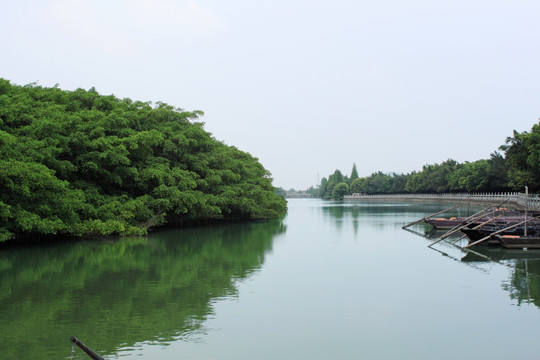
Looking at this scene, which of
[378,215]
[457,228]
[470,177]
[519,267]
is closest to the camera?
[519,267]

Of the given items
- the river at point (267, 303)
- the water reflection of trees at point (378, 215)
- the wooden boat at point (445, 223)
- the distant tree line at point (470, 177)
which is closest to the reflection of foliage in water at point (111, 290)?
the river at point (267, 303)

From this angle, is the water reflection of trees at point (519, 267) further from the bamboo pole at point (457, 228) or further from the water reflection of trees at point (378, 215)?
the water reflection of trees at point (378, 215)

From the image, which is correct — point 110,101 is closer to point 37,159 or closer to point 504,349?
point 37,159

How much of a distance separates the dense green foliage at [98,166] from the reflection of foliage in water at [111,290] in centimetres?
154

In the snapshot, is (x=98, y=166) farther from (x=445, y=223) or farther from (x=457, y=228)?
(x=445, y=223)

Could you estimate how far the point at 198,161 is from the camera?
31.7 m

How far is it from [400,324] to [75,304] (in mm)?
7290

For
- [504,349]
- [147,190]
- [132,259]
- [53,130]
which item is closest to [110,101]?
[147,190]

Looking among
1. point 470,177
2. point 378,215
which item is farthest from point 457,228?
point 470,177

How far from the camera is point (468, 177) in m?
75.8

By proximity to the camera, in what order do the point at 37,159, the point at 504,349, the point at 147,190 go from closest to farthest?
the point at 504,349
the point at 37,159
the point at 147,190

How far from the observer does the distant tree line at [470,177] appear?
39562 mm

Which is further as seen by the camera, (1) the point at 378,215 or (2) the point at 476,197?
(2) the point at 476,197

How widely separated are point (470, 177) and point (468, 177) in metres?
0.41
